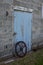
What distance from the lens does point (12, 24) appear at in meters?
8.96

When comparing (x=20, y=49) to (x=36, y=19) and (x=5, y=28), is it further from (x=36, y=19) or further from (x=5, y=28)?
(x=36, y=19)

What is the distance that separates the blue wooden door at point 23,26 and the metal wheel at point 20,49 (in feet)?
0.80

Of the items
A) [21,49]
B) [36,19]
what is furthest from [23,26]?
[36,19]

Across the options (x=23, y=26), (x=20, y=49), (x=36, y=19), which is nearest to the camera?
(x=20, y=49)

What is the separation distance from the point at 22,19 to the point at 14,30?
86 centimetres

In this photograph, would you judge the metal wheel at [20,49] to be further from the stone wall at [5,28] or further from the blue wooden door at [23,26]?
the stone wall at [5,28]

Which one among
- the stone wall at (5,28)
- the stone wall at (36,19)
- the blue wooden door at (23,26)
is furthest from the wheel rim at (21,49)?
the stone wall at (36,19)

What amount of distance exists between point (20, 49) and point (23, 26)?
4.27 ft

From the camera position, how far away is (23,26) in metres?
9.65

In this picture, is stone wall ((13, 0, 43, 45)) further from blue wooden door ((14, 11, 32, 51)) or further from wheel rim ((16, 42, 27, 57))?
wheel rim ((16, 42, 27, 57))

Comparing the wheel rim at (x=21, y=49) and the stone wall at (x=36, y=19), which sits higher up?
the stone wall at (x=36, y=19)

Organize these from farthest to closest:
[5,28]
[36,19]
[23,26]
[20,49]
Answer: [36,19] < [23,26] < [20,49] < [5,28]

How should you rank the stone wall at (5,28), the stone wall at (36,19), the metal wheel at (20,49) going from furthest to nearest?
the stone wall at (36,19)
the metal wheel at (20,49)
the stone wall at (5,28)

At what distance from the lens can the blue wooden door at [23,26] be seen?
920cm
